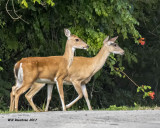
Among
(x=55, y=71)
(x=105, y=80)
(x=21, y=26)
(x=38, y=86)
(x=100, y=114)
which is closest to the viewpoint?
(x=100, y=114)

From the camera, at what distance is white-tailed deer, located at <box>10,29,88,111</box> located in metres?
11.6

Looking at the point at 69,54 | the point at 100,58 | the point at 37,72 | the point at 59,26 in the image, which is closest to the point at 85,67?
the point at 100,58

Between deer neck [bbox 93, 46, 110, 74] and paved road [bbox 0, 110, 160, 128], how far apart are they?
362cm

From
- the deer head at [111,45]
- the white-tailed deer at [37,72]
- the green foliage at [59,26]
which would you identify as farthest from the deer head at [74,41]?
the deer head at [111,45]

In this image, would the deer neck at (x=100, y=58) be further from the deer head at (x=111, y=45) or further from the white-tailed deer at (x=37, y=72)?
the white-tailed deer at (x=37, y=72)

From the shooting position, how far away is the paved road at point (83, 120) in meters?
8.18

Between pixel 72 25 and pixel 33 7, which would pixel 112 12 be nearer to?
pixel 72 25

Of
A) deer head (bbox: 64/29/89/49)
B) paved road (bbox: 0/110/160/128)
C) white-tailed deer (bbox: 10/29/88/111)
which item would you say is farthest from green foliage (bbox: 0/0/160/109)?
paved road (bbox: 0/110/160/128)

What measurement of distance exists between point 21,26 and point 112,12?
7.53 ft

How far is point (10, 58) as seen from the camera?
650 inches

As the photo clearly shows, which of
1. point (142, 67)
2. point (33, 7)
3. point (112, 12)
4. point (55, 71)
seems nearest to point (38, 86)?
point (55, 71)

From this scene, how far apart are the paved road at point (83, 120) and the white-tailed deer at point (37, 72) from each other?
209cm

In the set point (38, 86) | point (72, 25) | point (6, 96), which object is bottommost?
point (6, 96)

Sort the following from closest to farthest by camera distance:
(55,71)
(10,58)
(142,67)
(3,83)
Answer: (55,71)
(3,83)
(10,58)
(142,67)
